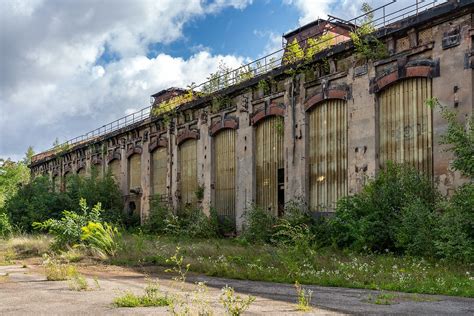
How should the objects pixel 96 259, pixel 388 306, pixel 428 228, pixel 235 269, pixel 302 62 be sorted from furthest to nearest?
pixel 302 62
pixel 96 259
pixel 428 228
pixel 235 269
pixel 388 306

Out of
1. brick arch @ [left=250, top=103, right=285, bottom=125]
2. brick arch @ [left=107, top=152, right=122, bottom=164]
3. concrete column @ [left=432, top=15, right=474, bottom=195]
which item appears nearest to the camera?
concrete column @ [left=432, top=15, right=474, bottom=195]

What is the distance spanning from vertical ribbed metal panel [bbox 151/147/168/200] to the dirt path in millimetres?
15369

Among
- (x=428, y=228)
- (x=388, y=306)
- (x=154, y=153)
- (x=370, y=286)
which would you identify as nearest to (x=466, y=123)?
(x=428, y=228)

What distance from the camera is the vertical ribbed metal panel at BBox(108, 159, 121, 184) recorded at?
1216 inches

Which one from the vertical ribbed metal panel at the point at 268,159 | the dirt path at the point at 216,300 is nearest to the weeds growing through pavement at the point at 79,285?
the dirt path at the point at 216,300

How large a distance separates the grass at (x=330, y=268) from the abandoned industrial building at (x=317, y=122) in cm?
312

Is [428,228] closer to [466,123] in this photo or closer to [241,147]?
[466,123]

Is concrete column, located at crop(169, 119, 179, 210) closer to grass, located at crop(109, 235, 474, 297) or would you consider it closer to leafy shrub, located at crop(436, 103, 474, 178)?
grass, located at crop(109, 235, 474, 297)

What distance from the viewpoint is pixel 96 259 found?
14.7m

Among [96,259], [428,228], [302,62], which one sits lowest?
[96,259]

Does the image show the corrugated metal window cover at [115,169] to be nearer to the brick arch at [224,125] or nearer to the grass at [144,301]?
the brick arch at [224,125]

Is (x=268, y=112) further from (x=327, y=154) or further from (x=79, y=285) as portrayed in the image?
(x=79, y=285)

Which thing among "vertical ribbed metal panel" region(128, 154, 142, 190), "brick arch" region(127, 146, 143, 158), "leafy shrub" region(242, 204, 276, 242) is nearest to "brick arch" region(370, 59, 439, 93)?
"leafy shrub" region(242, 204, 276, 242)

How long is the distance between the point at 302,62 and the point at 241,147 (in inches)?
180
